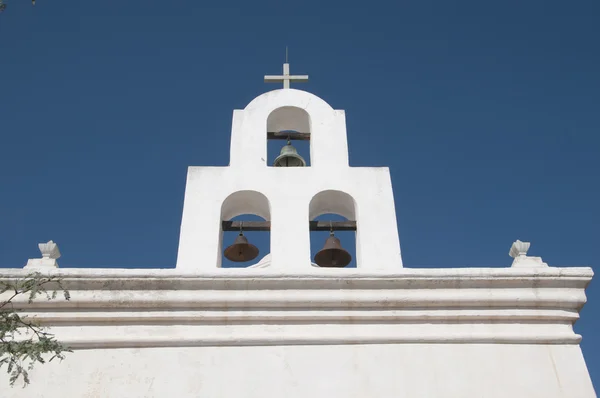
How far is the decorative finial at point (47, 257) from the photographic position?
6484 mm

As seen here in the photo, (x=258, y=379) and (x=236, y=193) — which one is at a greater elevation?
(x=236, y=193)

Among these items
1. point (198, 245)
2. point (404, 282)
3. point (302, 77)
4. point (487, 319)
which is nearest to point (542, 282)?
point (487, 319)

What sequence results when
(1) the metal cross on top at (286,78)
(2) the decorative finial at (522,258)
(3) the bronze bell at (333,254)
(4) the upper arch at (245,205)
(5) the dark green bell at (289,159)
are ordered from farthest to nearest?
(1) the metal cross on top at (286,78)
(5) the dark green bell at (289,159)
(3) the bronze bell at (333,254)
(4) the upper arch at (245,205)
(2) the decorative finial at (522,258)

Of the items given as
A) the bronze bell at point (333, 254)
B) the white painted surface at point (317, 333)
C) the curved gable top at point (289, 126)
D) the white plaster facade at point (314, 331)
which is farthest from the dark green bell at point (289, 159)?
the white painted surface at point (317, 333)

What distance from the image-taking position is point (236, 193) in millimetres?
7473

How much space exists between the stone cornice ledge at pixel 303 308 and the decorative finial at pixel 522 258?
8.6 inches

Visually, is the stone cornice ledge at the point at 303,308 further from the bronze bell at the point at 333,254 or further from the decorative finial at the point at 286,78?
the decorative finial at the point at 286,78

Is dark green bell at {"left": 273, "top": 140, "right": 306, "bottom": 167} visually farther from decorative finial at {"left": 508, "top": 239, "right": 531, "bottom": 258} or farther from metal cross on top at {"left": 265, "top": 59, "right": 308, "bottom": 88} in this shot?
decorative finial at {"left": 508, "top": 239, "right": 531, "bottom": 258}

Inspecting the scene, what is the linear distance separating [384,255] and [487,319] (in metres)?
1.11

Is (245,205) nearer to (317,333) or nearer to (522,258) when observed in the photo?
(317,333)

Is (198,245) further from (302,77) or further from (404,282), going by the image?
(302,77)

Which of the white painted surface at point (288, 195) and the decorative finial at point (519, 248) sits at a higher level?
the white painted surface at point (288, 195)

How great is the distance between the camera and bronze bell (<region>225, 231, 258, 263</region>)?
7750mm

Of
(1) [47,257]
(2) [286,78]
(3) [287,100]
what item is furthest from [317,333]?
(2) [286,78]
